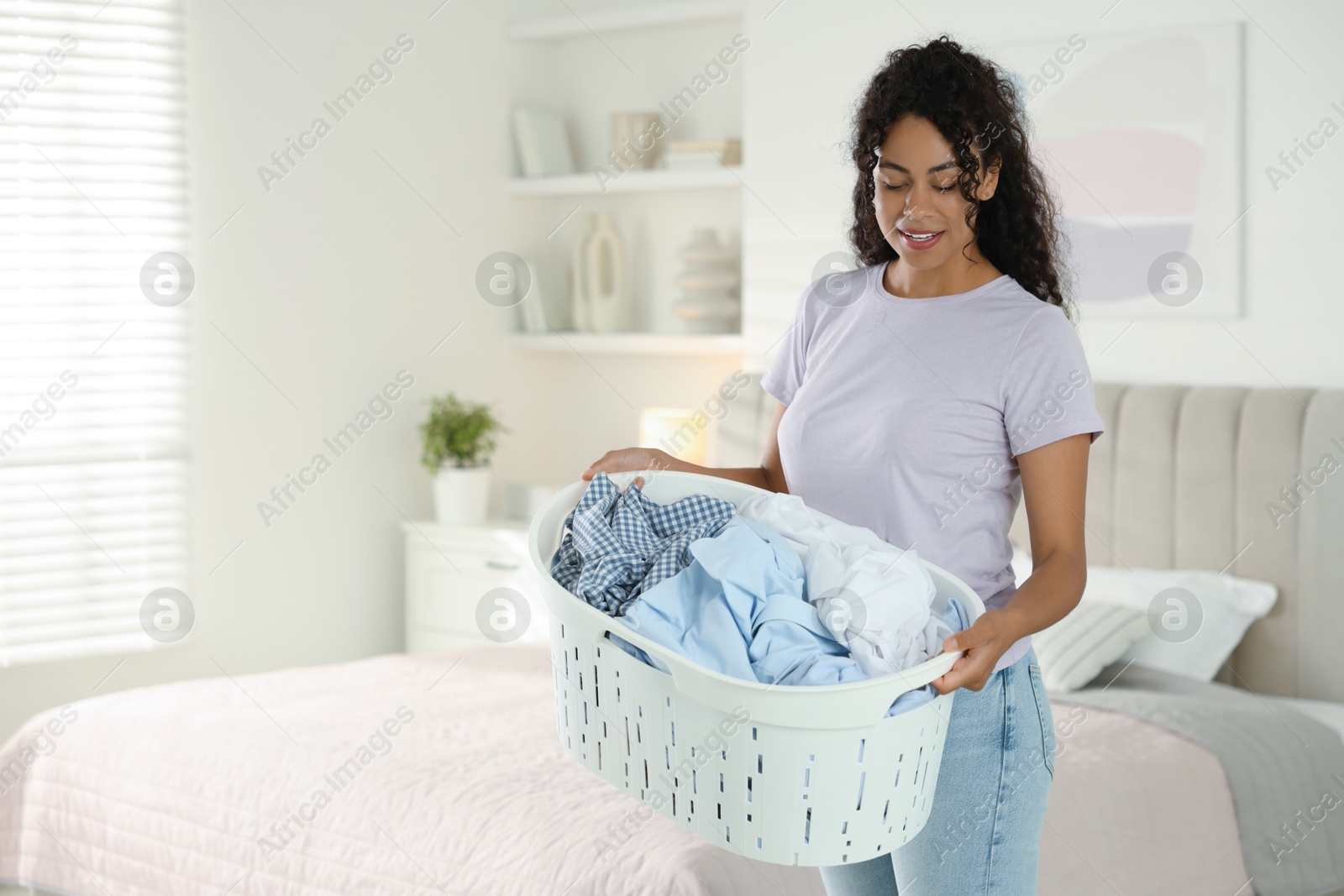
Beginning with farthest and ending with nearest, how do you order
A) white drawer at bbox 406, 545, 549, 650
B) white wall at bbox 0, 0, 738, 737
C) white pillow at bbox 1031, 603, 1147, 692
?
1. white drawer at bbox 406, 545, 549, 650
2. white wall at bbox 0, 0, 738, 737
3. white pillow at bbox 1031, 603, 1147, 692

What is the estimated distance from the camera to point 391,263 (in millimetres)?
4246


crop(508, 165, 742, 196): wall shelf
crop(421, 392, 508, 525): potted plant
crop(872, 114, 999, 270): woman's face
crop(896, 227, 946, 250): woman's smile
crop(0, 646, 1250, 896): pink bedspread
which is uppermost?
crop(508, 165, 742, 196): wall shelf

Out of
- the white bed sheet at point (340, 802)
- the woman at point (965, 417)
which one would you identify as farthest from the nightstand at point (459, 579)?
the woman at point (965, 417)

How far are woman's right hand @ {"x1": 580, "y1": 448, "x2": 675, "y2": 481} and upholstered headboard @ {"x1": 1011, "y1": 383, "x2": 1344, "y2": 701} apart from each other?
6.01 feet

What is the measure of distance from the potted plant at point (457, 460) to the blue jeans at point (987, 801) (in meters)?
2.89

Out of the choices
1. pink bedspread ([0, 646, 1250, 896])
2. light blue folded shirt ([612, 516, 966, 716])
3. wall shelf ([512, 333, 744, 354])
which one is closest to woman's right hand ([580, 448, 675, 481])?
light blue folded shirt ([612, 516, 966, 716])

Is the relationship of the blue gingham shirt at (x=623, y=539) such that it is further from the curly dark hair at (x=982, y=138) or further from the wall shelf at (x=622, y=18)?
the wall shelf at (x=622, y=18)

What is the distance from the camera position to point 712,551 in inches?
51.0

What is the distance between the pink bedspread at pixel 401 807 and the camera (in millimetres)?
1997

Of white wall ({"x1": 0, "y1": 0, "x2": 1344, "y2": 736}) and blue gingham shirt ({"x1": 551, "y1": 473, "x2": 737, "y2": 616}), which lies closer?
blue gingham shirt ({"x1": 551, "y1": 473, "x2": 737, "y2": 616})

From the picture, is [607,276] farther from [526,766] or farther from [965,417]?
[965,417]

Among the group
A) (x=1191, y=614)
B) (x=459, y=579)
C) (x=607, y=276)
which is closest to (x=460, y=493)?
(x=459, y=579)

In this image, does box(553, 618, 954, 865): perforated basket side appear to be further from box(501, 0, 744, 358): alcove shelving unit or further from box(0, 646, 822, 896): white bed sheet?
box(501, 0, 744, 358): alcove shelving unit

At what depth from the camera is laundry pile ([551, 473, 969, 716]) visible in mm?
1226
